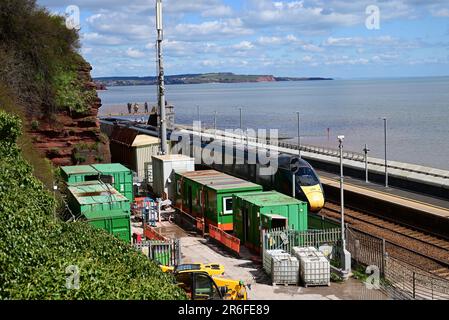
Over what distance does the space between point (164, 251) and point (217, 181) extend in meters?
8.33

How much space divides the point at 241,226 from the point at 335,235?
4612mm

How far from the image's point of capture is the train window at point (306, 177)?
97.9 feet

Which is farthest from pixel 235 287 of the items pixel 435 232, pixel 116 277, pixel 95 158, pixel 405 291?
pixel 95 158

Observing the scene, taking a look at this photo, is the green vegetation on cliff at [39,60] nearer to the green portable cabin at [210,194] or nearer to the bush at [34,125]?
the bush at [34,125]

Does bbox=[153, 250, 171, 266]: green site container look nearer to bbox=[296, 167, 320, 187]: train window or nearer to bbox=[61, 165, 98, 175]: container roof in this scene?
bbox=[296, 167, 320, 187]: train window

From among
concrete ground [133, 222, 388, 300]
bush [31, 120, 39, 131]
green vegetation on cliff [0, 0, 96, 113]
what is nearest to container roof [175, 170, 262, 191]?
concrete ground [133, 222, 388, 300]

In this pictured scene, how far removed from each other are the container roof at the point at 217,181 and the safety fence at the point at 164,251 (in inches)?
238

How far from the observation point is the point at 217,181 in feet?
98.7

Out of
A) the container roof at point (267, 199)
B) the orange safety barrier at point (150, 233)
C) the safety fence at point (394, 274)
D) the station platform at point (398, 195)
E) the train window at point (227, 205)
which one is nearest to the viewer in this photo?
the safety fence at point (394, 274)

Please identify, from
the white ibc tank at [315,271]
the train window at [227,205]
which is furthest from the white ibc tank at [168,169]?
the white ibc tank at [315,271]

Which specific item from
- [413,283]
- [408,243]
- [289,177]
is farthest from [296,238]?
[289,177]

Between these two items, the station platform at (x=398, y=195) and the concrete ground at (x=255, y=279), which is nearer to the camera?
the concrete ground at (x=255, y=279)

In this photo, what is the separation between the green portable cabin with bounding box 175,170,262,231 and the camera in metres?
27.9
